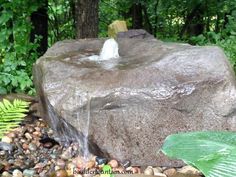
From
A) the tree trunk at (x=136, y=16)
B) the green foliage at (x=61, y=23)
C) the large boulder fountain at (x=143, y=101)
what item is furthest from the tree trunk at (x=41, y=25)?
the large boulder fountain at (x=143, y=101)

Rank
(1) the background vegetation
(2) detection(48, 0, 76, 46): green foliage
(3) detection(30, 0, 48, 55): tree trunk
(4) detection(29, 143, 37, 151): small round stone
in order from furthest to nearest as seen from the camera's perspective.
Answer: (2) detection(48, 0, 76, 46): green foliage, (3) detection(30, 0, 48, 55): tree trunk, (1) the background vegetation, (4) detection(29, 143, 37, 151): small round stone

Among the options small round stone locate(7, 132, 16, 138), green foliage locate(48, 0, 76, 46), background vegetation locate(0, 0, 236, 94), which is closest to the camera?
small round stone locate(7, 132, 16, 138)

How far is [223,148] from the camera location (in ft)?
3.14

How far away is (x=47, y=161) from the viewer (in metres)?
3.61

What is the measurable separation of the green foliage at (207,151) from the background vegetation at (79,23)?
12.1ft

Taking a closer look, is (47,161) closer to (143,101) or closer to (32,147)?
(32,147)

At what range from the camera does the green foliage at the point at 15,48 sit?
4637mm

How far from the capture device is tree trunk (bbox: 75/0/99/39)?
512cm

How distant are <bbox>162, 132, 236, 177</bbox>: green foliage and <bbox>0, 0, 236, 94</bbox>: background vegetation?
368 centimetres

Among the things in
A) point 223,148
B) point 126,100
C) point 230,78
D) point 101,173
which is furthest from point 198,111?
point 223,148

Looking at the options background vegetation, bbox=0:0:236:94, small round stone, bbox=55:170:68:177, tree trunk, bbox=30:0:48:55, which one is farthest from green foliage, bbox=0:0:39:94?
small round stone, bbox=55:170:68:177

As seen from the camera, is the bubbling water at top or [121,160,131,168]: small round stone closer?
[121,160,131,168]: small round stone

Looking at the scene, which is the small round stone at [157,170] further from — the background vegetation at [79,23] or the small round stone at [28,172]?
the background vegetation at [79,23]

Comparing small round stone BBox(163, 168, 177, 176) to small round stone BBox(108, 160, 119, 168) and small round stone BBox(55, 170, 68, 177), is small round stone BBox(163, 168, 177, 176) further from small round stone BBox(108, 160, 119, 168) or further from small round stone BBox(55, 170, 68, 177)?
small round stone BBox(55, 170, 68, 177)
